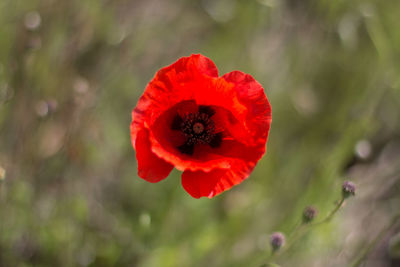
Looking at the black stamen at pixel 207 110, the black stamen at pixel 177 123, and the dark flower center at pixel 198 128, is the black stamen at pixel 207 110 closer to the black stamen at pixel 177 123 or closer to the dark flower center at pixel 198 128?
the dark flower center at pixel 198 128

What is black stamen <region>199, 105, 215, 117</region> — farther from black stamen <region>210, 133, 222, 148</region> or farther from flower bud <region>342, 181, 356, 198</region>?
flower bud <region>342, 181, 356, 198</region>

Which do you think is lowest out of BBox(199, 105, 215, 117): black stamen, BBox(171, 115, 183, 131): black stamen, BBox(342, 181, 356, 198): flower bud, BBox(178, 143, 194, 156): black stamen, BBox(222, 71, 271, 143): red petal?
BBox(178, 143, 194, 156): black stamen

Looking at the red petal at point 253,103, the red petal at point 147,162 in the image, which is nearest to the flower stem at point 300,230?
the red petal at point 253,103

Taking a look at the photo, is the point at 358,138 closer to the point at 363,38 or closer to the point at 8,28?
the point at 363,38

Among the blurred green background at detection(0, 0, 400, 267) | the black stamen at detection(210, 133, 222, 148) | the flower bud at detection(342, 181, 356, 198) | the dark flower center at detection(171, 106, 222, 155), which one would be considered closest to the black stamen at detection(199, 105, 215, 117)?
the dark flower center at detection(171, 106, 222, 155)


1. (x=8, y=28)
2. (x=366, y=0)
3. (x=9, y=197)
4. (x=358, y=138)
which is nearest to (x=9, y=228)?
(x=9, y=197)

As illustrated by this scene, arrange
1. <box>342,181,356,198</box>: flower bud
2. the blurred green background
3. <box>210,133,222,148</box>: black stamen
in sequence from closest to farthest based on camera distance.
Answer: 1. <box>342,181,356,198</box>: flower bud
2. <box>210,133,222,148</box>: black stamen
3. the blurred green background
